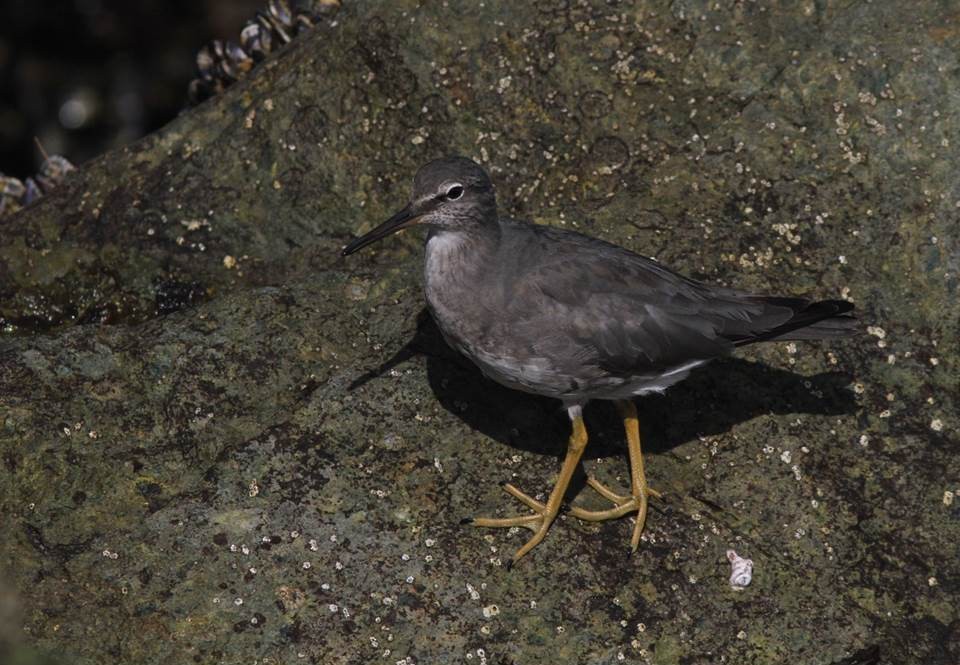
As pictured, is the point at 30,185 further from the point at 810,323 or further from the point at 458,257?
the point at 810,323

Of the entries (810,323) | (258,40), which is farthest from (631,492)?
(258,40)

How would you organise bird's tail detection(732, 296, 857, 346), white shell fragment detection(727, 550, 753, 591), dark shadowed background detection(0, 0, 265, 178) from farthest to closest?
1. dark shadowed background detection(0, 0, 265, 178)
2. bird's tail detection(732, 296, 857, 346)
3. white shell fragment detection(727, 550, 753, 591)

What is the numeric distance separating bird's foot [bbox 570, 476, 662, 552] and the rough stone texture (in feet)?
0.27

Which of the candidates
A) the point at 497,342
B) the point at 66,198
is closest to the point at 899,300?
the point at 497,342

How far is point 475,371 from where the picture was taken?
696 cm

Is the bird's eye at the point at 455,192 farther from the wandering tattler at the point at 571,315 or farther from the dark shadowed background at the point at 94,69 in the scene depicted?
the dark shadowed background at the point at 94,69

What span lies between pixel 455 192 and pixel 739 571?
2615mm

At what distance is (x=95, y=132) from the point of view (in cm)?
1377

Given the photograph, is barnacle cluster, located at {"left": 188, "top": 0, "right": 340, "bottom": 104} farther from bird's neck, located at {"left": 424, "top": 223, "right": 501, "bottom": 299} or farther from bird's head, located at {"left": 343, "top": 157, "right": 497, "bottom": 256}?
bird's neck, located at {"left": 424, "top": 223, "right": 501, "bottom": 299}

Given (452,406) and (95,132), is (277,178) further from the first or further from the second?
(95,132)

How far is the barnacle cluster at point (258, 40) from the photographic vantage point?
Answer: 9.07m

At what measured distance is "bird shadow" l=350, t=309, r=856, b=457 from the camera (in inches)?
264

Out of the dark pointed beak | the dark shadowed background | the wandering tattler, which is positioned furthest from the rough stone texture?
the dark shadowed background

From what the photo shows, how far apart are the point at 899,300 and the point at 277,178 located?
13.9 feet
